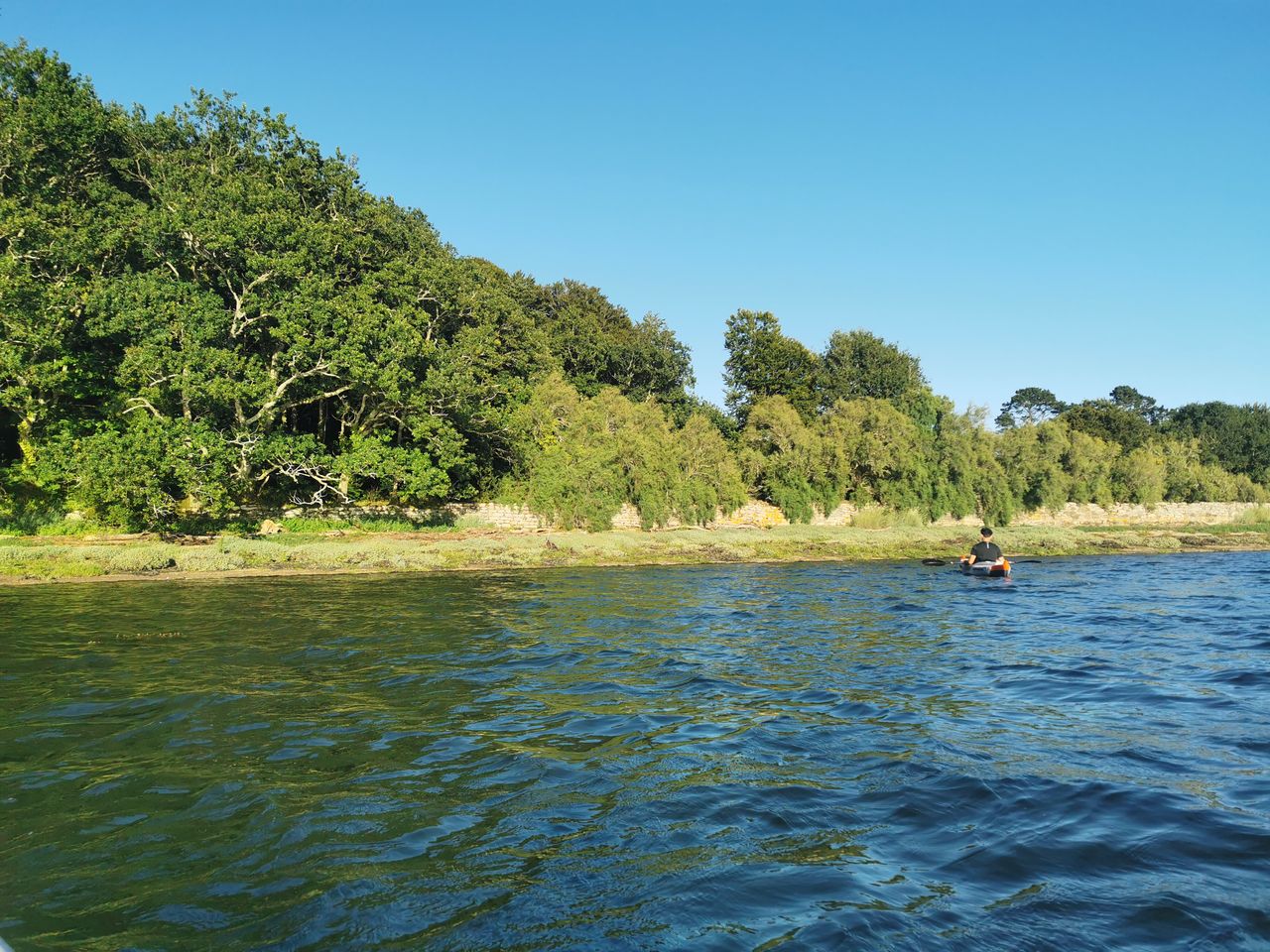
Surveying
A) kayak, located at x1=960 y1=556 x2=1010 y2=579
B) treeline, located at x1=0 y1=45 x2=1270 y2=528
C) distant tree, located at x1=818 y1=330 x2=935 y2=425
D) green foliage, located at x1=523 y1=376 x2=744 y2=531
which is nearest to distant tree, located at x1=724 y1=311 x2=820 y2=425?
distant tree, located at x1=818 y1=330 x2=935 y2=425

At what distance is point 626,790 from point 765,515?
44.2 meters

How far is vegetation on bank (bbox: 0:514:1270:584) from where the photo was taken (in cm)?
2617

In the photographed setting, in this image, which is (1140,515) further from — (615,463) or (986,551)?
(615,463)

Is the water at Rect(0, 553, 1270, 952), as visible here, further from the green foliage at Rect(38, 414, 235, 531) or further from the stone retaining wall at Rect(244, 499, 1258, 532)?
the stone retaining wall at Rect(244, 499, 1258, 532)

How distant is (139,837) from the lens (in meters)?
6.25

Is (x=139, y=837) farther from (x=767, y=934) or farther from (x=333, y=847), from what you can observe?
(x=767, y=934)

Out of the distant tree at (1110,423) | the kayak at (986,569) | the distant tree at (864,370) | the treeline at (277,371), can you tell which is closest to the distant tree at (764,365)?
the distant tree at (864,370)

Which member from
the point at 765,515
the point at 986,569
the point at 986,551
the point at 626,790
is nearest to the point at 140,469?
the point at 626,790

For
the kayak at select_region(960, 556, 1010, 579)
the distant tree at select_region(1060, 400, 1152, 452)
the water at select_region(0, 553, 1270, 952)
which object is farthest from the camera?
the distant tree at select_region(1060, 400, 1152, 452)

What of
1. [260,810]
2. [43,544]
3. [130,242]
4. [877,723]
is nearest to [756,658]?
[877,723]

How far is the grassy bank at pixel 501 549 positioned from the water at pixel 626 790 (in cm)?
1135

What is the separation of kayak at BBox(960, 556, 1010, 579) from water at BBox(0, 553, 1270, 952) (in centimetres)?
1098

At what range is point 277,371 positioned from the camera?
115ft

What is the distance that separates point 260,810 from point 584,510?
1379 inches
